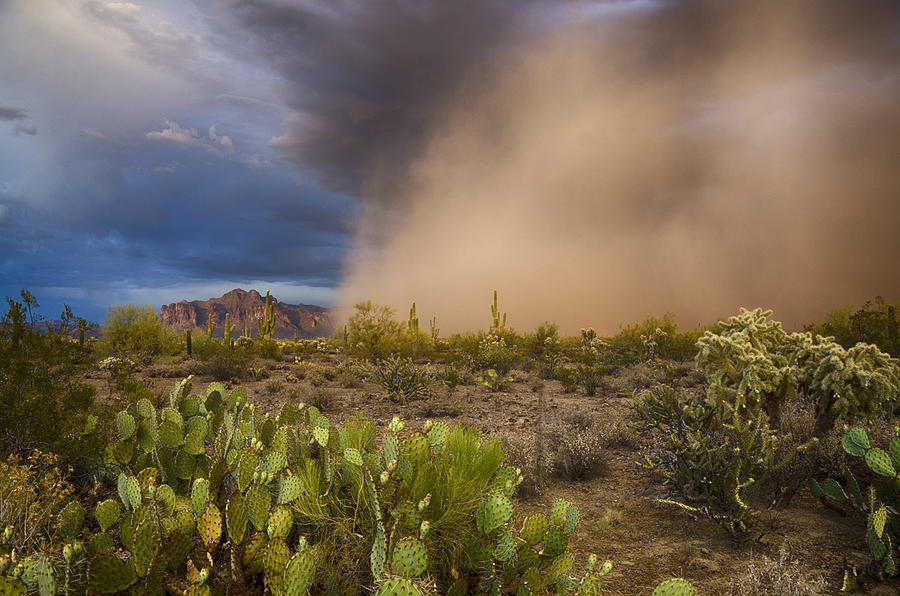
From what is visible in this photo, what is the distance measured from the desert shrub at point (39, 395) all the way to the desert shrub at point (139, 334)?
17.2m

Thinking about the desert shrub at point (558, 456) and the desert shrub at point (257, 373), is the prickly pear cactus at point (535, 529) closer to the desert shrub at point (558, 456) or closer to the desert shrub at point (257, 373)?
the desert shrub at point (558, 456)

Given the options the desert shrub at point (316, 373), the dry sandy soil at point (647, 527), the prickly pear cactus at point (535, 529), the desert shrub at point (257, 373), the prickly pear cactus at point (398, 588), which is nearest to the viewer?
the prickly pear cactus at point (398, 588)

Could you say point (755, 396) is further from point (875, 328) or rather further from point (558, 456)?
point (875, 328)

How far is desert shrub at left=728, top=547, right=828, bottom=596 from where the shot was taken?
3373 mm

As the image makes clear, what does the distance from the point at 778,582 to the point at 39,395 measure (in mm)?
6481

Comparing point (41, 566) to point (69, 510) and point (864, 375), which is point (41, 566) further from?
point (864, 375)

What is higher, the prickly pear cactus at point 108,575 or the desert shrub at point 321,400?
the prickly pear cactus at point 108,575

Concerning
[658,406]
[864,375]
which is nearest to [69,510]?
[658,406]

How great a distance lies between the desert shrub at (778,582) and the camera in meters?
3.37

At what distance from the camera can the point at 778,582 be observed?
344 cm

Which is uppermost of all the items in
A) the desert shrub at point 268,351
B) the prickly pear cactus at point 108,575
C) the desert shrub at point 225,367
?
the desert shrub at point 268,351

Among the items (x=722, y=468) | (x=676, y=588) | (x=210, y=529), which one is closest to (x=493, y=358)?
(x=722, y=468)

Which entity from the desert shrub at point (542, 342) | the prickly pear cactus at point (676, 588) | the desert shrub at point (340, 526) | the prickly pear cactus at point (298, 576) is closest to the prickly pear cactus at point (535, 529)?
the desert shrub at point (340, 526)

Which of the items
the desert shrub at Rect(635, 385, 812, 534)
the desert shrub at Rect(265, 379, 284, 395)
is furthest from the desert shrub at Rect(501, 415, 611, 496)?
the desert shrub at Rect(265, 379, 284, 395)
